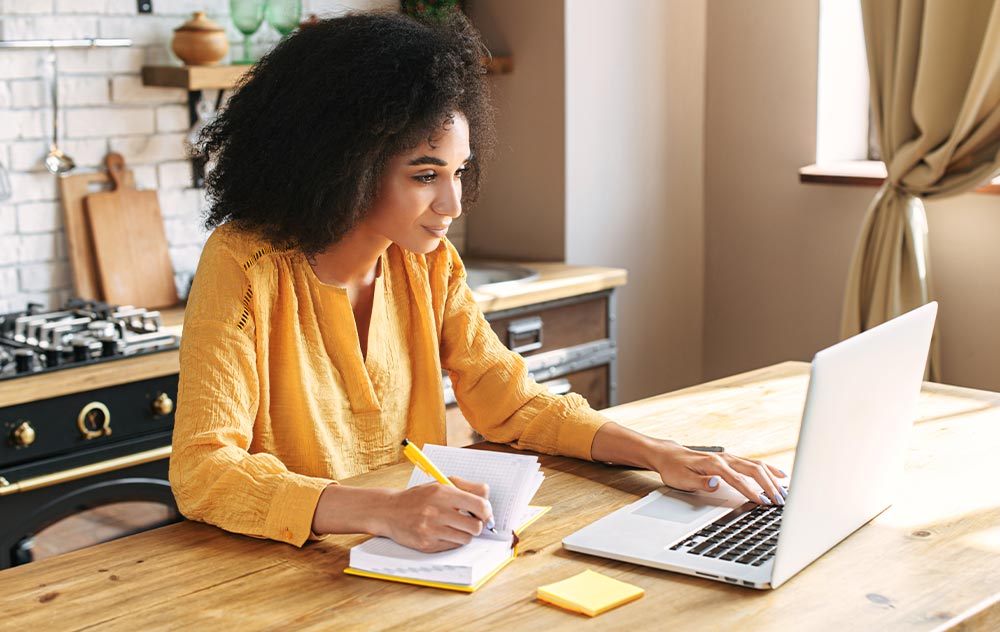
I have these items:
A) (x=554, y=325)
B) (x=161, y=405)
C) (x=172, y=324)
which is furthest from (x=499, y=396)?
(x=554, y=325)

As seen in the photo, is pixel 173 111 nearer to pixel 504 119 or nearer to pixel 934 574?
pixel 504 119

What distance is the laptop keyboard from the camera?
1.37 m

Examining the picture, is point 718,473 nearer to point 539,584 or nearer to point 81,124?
point 539,584

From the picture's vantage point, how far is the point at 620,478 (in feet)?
5.61

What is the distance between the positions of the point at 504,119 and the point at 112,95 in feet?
4.09

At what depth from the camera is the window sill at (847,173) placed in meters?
3.35

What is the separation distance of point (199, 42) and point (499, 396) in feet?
5.11

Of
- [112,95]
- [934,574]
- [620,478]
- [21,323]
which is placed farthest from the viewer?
[112,95]

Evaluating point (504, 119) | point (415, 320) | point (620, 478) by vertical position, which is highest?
point (504, 119)

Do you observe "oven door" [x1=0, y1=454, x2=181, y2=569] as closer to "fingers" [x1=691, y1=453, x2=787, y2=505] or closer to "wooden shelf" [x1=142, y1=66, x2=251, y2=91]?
"wooden shelf" [x1=142, y1=66, x2=251, y2=91]

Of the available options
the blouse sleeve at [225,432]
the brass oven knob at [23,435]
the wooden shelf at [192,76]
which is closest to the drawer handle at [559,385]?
the wooden shelf at [192,76]

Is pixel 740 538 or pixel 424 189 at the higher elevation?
pixel 424 189

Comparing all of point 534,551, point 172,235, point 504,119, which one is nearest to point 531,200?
point 504,119

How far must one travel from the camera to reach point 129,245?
3.00m
